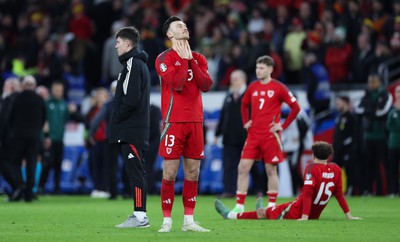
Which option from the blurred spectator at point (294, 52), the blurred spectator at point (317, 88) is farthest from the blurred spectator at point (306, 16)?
the blurred spectator at point (317, 88)

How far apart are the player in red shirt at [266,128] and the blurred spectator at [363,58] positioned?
8326 mm

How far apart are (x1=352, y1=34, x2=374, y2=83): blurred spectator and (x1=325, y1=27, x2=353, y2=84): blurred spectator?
311 mm

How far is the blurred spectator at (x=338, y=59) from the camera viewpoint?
24.7 meters

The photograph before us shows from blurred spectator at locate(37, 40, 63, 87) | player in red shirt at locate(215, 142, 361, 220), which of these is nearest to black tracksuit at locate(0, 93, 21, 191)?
blurred spectator at locate(37, 40, 63, 87)

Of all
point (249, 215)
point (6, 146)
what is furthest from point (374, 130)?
point (249, 215)

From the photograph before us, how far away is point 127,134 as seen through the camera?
12938 mm

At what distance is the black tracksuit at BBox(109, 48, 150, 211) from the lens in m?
12.9

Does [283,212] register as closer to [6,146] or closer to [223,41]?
[6,146]

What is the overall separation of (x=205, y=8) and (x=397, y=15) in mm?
7135

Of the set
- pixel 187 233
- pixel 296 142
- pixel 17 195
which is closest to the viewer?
pixel 187 233

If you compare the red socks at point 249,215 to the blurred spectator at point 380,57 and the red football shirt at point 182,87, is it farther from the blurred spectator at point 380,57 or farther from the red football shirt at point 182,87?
the blurred spectator at point 380,57

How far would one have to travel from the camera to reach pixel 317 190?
14070mm

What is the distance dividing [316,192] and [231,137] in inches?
347

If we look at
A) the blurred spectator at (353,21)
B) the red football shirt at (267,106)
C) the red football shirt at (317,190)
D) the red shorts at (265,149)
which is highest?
the blurred spectator at (353,21)
